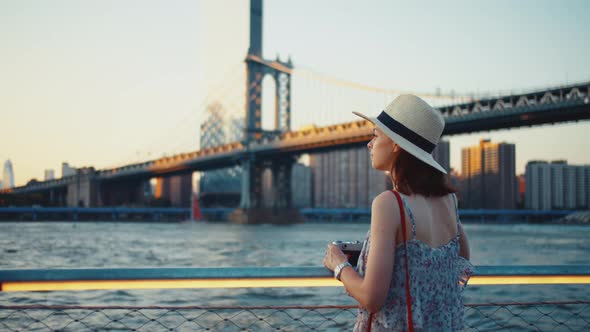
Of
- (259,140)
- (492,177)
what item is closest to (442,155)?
(259,140)

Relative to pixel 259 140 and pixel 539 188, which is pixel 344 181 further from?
pixel 259 140

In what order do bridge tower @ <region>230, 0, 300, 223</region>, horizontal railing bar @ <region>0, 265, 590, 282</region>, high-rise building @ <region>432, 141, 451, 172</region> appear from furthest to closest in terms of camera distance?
bridge tower @ <region>230, 0, 300, 223</region> → high-rise building @ <region>432, 141, 451, 172</region> → horizontal railing bar @ <region>0, 265, 590, 282</region>

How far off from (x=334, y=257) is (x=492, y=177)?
120653 millimetres

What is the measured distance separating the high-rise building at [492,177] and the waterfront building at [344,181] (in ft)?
56.8

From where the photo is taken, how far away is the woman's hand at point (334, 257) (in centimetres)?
162

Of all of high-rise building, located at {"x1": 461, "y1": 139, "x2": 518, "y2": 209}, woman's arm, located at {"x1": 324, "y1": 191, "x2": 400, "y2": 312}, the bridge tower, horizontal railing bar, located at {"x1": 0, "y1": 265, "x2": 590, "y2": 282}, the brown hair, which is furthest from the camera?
high-rise building, located at {"x1": 461, "y1": 139, "x2": 518, "y2": 209}

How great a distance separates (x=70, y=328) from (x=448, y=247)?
6.61m

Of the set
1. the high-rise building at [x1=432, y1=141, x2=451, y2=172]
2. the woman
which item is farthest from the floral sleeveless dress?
the high-rise building at [x1=432, y1=141, x2=451, y2=172]

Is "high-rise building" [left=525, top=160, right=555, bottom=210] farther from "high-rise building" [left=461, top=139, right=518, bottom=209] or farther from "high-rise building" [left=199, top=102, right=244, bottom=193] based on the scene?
"high-rise building" [left=199, top=102, right=244, bottom=193]

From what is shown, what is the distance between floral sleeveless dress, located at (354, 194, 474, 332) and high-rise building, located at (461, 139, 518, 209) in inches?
4490

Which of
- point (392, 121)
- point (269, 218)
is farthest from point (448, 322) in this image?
point (269, 218)

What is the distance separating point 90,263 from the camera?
65.5ft

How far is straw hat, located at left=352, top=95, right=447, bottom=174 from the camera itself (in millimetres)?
1629

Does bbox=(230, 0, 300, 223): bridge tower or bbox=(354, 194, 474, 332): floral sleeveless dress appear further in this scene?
bbox=(230, 0, 300, 223): bridge tower
